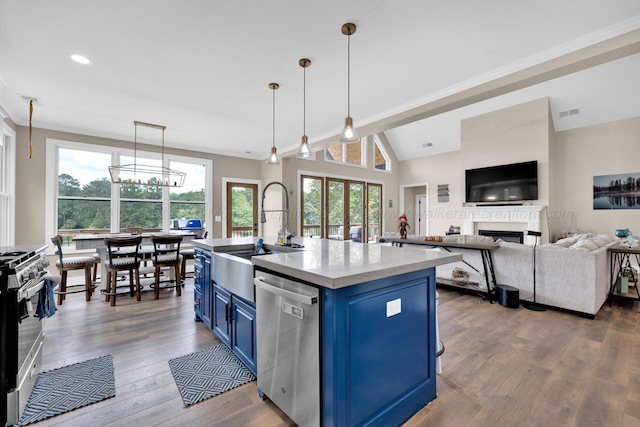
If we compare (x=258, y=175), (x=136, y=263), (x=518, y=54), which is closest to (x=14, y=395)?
(x=136, y=263)

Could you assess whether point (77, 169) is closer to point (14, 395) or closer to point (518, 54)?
point (14, 395)

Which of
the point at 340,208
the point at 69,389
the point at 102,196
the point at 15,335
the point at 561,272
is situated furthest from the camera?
the point at 340,208

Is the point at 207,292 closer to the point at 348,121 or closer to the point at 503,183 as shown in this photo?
the point at 348,121

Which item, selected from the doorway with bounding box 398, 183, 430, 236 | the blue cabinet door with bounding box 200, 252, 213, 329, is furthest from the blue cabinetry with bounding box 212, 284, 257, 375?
the doorway with bounding box 398, 183, 430, 236

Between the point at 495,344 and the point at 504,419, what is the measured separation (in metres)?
1.08

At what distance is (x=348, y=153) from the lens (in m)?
8.63

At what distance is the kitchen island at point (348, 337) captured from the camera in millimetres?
1430

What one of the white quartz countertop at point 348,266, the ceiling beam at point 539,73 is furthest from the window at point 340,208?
the white quartz countertop at point 348,266

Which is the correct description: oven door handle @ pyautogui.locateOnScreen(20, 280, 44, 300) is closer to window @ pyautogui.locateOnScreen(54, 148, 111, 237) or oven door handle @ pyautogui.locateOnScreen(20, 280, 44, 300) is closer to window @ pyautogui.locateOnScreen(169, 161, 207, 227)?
window @ pyautogui.locateOnScreen(54, 148, 111, 237)

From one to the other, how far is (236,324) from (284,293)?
39.0 inches

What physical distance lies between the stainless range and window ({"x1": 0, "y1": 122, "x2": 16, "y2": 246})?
355cm

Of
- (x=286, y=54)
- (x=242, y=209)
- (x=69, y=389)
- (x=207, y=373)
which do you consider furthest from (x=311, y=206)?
(x=69, y=389)

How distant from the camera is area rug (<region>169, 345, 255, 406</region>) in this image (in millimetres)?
2029

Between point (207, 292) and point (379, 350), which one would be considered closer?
point (379, 350)
